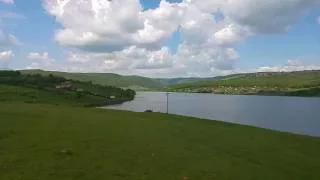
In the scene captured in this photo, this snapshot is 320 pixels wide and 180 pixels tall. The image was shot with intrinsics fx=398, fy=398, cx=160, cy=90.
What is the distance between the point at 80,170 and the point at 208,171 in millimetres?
7631

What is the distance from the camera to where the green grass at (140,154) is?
22031 millimetres

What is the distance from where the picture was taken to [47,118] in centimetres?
4816

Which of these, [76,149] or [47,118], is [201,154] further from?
[47,118]

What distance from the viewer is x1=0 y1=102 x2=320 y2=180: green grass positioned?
22031mm

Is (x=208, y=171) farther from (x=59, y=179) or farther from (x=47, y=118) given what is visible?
(x=47, y=118)

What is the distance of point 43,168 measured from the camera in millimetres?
21672

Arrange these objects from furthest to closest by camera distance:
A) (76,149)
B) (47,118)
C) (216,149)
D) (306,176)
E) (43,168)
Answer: (47,118), (216,149), (76,149), (306,176), (43,168)

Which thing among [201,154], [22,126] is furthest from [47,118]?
[201,154]

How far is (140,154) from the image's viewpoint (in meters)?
27.8

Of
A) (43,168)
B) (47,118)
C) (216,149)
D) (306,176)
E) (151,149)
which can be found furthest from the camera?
(47,118)

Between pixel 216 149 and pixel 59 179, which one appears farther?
pixel 216 149

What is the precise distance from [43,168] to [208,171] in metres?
9.58

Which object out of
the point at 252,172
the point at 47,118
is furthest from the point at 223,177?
the point at 47,118

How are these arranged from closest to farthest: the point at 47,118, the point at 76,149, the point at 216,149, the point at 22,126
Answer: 1. the point at 76,149
2. the point at 216,149
3. the point at 22,126
4. the point at 47,118
